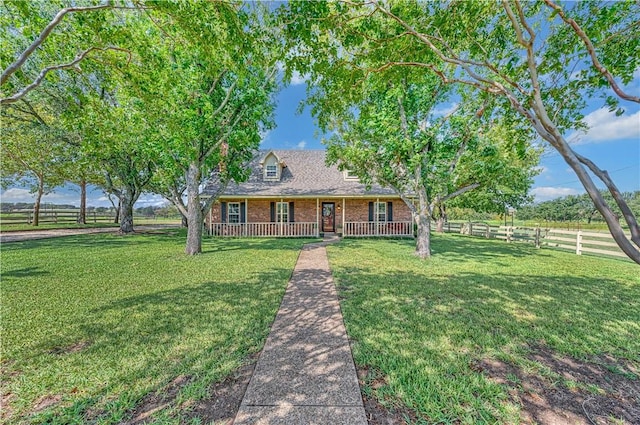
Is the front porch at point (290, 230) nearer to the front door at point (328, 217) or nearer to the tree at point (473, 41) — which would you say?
the front door at point (328, 217)

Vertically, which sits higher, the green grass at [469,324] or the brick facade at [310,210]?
the brick facade at [310,210]

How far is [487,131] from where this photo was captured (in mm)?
9086

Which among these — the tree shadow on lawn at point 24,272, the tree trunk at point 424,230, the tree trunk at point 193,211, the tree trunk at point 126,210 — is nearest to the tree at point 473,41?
the tree trunk at point 424,230

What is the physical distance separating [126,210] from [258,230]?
8683 millimetres

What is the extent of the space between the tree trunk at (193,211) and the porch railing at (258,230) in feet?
19.2

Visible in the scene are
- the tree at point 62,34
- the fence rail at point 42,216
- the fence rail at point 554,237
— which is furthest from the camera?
the fence rail at point 42,216

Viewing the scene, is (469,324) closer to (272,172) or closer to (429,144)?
(429,144)

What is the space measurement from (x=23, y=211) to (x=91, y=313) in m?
29.1

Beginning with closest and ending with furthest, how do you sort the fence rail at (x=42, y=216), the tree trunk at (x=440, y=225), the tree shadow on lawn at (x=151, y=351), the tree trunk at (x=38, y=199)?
the tree shadow on lawn at (x=151, y=351) → the tree trunk at (x=38, y=199) → the fence rail at (x=42, y=216) → the tree trunk at (x=440, y=225)

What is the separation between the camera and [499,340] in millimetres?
3436

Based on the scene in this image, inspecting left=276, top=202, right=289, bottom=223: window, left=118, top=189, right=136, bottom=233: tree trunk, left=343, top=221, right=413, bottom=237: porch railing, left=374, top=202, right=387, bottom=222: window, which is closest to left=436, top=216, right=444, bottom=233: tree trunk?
left=343, top=221, right=413, bottom=237: porch railing

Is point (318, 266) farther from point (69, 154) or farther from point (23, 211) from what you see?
point (23, 211)

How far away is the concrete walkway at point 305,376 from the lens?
2109mm

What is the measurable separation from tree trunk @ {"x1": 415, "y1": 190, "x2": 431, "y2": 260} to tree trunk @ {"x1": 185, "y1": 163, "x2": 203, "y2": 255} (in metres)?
8.47
